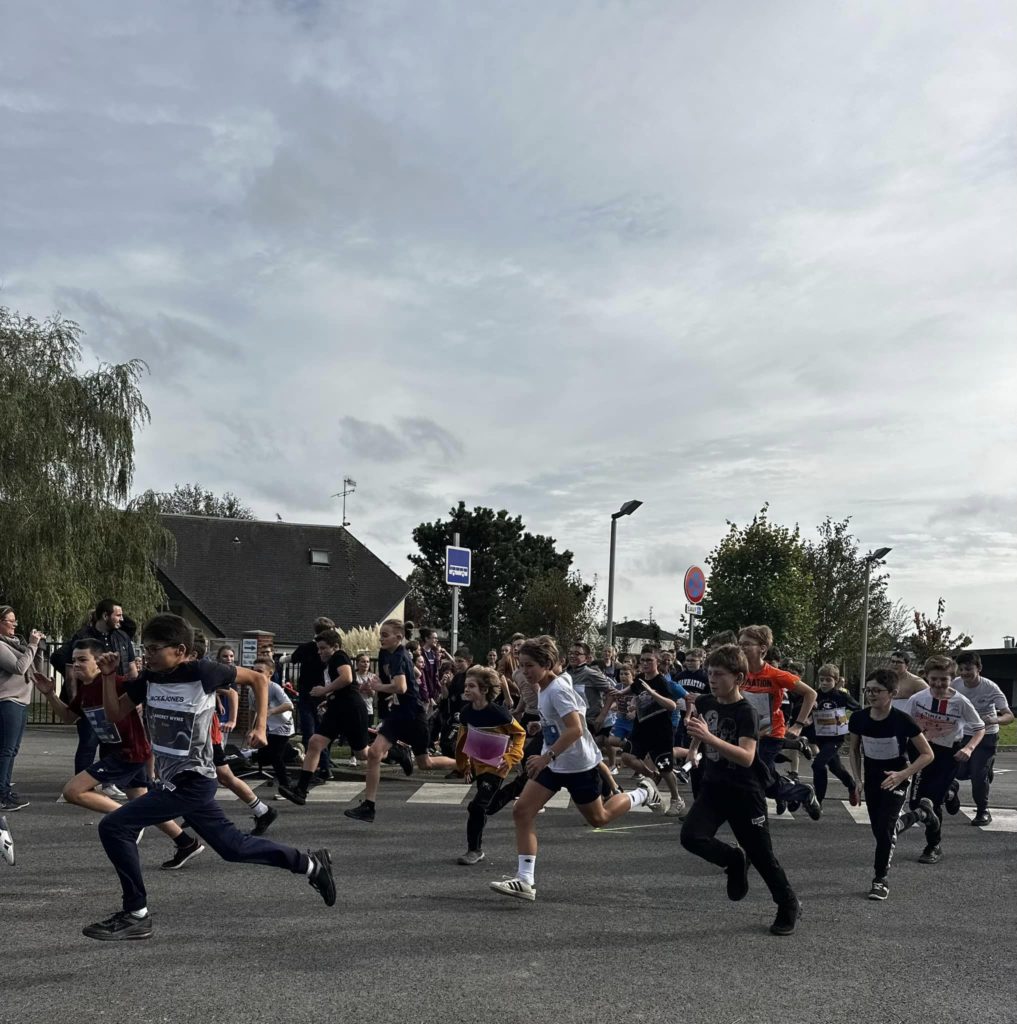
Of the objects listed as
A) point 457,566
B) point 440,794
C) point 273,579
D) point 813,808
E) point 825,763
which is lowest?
point 440,794

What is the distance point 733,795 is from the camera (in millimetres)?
6699

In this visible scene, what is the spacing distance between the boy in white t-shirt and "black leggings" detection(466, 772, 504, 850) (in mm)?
3504

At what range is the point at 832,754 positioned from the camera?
12.0m

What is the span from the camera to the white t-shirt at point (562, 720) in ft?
24.1

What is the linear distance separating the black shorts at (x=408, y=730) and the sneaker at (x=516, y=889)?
358 centimetres

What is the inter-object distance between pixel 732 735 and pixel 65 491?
74.1 ft

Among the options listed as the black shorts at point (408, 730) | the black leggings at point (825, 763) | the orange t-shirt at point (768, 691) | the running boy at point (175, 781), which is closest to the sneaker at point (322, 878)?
the running boy at point (175, 781)

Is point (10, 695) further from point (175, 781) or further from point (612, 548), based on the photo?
point (612, 548)

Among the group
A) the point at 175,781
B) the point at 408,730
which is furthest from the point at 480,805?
the point at 175,781

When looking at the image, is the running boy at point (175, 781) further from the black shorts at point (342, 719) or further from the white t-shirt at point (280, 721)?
the white t-shirt at point (280, 721)

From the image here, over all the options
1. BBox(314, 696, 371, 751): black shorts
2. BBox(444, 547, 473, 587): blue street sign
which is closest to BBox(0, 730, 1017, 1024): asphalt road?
BBox(314, 696, 371, 751): black shorts

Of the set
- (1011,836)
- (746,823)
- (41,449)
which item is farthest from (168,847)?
(41,449)

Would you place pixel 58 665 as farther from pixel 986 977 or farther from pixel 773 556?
pixel 773 556

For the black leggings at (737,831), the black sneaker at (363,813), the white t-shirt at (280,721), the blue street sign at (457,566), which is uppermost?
the blue street sign at (457,566)
